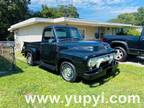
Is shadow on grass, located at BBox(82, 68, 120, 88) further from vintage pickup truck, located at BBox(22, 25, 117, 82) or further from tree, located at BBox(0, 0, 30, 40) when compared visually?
tree, located at BBox(0, 0, 30, 40)

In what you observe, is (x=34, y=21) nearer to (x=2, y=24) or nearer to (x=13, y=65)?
(x=13, y=65)

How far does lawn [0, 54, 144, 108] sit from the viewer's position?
5.87 metres

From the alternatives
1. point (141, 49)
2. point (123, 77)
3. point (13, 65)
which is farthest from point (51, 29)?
point (141, 49)

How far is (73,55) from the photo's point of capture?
7.39 meters

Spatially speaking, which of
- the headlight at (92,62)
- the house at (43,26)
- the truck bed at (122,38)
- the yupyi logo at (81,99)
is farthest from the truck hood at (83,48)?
the house at (43,26)

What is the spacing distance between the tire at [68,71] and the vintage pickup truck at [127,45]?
421 centimetres

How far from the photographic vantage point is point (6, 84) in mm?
7480

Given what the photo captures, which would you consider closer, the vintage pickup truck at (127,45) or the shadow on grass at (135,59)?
the vintage pickup truck at (127,45)

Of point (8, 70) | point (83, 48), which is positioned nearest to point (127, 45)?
point (83, 48)

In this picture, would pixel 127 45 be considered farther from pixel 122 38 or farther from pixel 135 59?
pixel 135 59

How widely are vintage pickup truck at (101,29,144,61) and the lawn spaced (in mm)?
1698

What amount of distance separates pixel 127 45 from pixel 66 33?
144 inches

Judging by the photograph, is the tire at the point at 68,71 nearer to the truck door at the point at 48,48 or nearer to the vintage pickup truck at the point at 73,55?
the vintage pickup truck at the point at 73,55

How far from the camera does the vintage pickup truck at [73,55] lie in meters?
7.06
